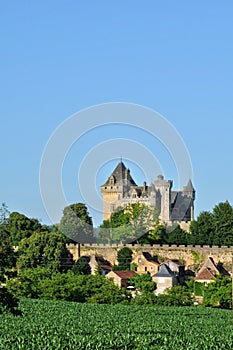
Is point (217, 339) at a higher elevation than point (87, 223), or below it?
below

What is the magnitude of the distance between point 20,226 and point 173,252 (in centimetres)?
1554

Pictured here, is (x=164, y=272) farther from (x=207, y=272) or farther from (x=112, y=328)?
(x=112, y=328)

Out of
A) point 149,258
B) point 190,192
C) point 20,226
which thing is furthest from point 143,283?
point 190,192

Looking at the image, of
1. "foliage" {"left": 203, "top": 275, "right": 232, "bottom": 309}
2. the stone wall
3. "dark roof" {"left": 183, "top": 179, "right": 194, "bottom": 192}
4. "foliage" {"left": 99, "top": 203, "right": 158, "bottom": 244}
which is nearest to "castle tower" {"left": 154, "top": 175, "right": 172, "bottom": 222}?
"foliage" {"left": 99, "top": 203, "right": 158, "bottom": 244}

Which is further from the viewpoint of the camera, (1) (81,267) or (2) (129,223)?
(2) (129,223)

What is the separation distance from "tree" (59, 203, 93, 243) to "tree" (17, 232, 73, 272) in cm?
736

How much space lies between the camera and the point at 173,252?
67125 mm

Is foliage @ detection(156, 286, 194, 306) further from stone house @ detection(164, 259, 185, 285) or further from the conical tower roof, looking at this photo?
the conical tower roof

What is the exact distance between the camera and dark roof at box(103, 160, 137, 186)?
10094cm

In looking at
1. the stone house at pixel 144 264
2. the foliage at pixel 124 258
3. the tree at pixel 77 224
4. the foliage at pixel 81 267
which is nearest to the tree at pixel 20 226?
the tree at pixel 77 224

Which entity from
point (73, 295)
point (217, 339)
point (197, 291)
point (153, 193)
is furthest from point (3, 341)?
point (153, 193)

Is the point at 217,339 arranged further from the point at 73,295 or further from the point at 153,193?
the point at 153,193

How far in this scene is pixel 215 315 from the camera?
4244 cm

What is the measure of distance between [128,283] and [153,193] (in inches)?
1336
